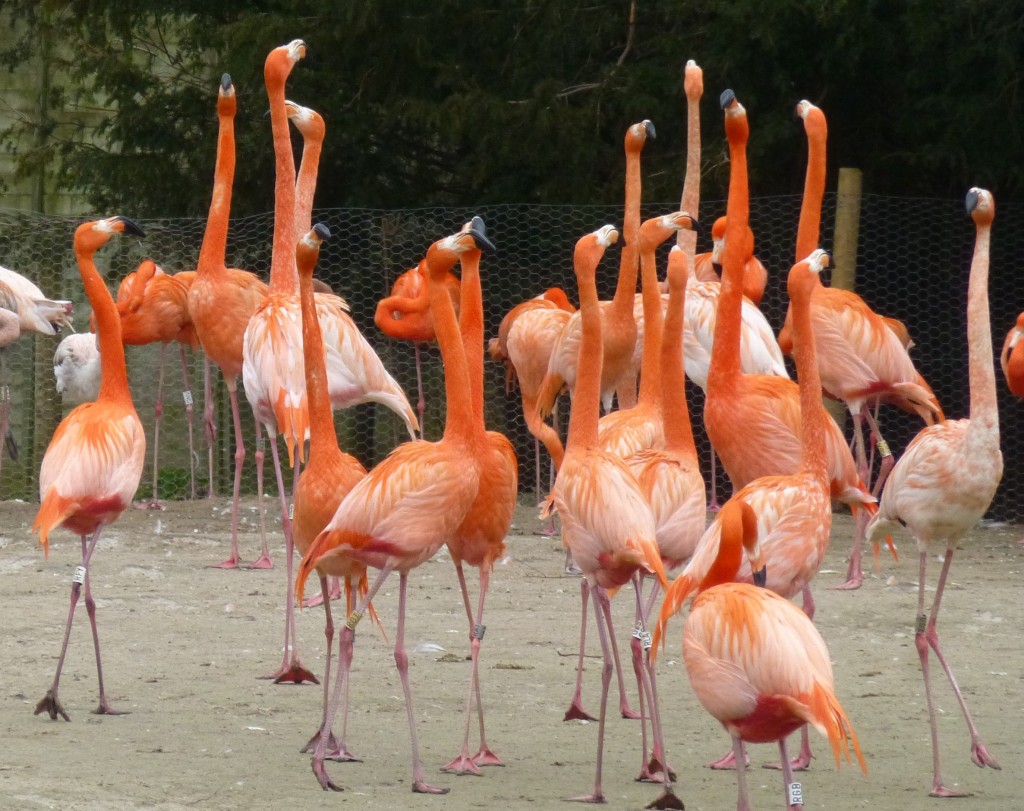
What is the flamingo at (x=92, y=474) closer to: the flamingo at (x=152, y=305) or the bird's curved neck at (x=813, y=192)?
the bird's curved neck at (x=813, y=192)

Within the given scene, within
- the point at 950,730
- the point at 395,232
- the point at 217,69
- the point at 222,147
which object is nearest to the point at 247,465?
the point at 395,232

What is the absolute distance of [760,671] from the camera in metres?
2.96

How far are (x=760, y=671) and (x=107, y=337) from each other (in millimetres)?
2483

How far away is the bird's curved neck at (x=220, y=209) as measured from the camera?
608cm

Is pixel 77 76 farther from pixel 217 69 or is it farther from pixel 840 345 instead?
pixel 840 345

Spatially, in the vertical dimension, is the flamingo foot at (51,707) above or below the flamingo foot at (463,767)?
above

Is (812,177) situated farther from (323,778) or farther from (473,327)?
(323,778)

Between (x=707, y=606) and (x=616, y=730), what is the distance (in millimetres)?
1182

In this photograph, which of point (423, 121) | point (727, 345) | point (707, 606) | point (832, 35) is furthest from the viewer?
point (423, 121)

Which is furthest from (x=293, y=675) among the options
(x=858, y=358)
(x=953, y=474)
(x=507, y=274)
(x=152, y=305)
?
(x=507, y=274)

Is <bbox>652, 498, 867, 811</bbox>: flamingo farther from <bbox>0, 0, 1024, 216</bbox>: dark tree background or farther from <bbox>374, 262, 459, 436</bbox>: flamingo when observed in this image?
<bbox>0, 0, 1024, 216</bbox>: dark tree background

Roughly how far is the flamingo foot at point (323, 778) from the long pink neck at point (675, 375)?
131 cm

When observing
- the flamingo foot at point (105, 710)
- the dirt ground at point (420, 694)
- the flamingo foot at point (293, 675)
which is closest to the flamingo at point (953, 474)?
the dirt ground at point (420, 694)

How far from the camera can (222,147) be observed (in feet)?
20.2
